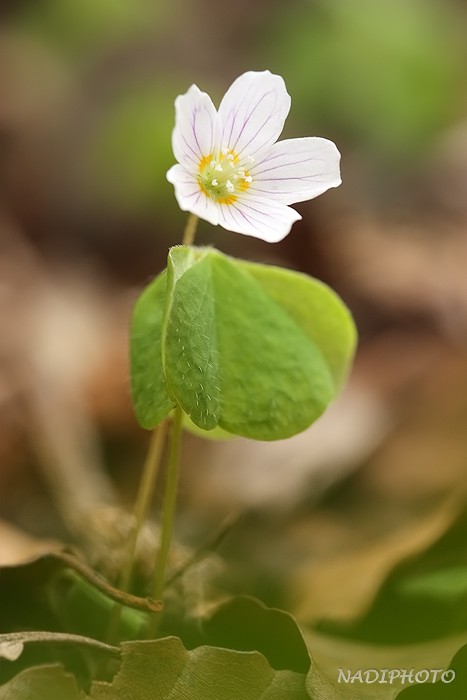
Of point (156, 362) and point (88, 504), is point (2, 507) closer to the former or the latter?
point (88, 504)

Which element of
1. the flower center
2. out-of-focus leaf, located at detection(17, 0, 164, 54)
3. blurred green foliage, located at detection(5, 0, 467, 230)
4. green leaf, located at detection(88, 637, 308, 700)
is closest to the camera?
green leaf, located at detection(88, 637, 308, 700)

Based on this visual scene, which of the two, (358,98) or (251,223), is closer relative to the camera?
(251,223)

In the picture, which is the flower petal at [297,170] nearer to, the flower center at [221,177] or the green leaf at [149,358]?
→ the flower center at [221,177]

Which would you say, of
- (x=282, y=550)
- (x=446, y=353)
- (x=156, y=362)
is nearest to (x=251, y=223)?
(x=156, y=362)

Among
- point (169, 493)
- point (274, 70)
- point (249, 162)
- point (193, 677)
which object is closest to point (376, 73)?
point (274, 70)

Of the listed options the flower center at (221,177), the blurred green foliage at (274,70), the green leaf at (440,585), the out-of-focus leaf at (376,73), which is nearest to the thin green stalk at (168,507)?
the flower center at (221,177)

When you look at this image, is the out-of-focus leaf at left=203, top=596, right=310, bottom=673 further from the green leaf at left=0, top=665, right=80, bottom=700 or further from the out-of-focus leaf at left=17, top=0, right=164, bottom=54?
the out-of-focus leaf at left=17, top=0, right=164, bottom=54

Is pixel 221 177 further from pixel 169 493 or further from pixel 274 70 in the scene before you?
pixel 274 70

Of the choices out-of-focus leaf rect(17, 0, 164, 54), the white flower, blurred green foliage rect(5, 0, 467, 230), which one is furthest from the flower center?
out-of-focus leaf rect(17, 0, 164, 54)
